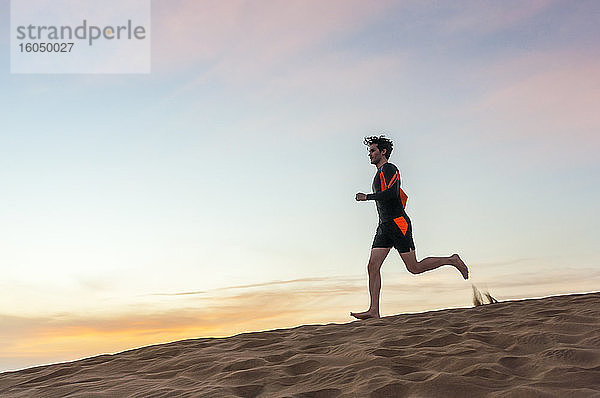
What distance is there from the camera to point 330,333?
6.03 metres

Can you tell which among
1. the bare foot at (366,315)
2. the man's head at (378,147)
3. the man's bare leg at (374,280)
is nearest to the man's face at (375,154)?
the man's head at (378,147)

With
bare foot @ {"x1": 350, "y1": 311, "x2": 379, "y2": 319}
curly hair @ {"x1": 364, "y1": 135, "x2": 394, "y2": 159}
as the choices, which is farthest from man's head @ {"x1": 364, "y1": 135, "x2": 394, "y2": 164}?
bare foot @ {"x1": 350, "y1": 311, "x2": 379, "y2": 319}

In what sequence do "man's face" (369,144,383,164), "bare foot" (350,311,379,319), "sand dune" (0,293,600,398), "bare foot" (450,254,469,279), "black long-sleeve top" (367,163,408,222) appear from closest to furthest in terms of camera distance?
"sand dune" (0,293,600,398), "bare foot" (350,311,379,319), "black long-sleeve top" (367,163,408,222), "man's face" (369,144,383,164), "bare foot" (450,254,469,279)

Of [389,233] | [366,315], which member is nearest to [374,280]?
[366,315]

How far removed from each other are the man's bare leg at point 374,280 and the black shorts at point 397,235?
9 centimetres

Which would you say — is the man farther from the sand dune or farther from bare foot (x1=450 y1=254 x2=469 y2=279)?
the sand dune

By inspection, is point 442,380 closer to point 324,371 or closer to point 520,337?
point 324,371

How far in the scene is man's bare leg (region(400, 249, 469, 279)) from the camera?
743cm

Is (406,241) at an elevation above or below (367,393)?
above

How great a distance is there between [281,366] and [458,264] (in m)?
3.70

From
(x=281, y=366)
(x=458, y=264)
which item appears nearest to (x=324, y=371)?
(x=281, y=366)

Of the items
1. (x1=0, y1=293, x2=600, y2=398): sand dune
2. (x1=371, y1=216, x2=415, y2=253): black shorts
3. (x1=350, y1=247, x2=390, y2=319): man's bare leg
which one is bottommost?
(x1=0, y1=293, x2=600, y2=398): sand dune

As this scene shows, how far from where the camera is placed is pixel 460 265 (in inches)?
304

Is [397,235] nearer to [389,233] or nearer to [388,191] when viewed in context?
[389,233]
